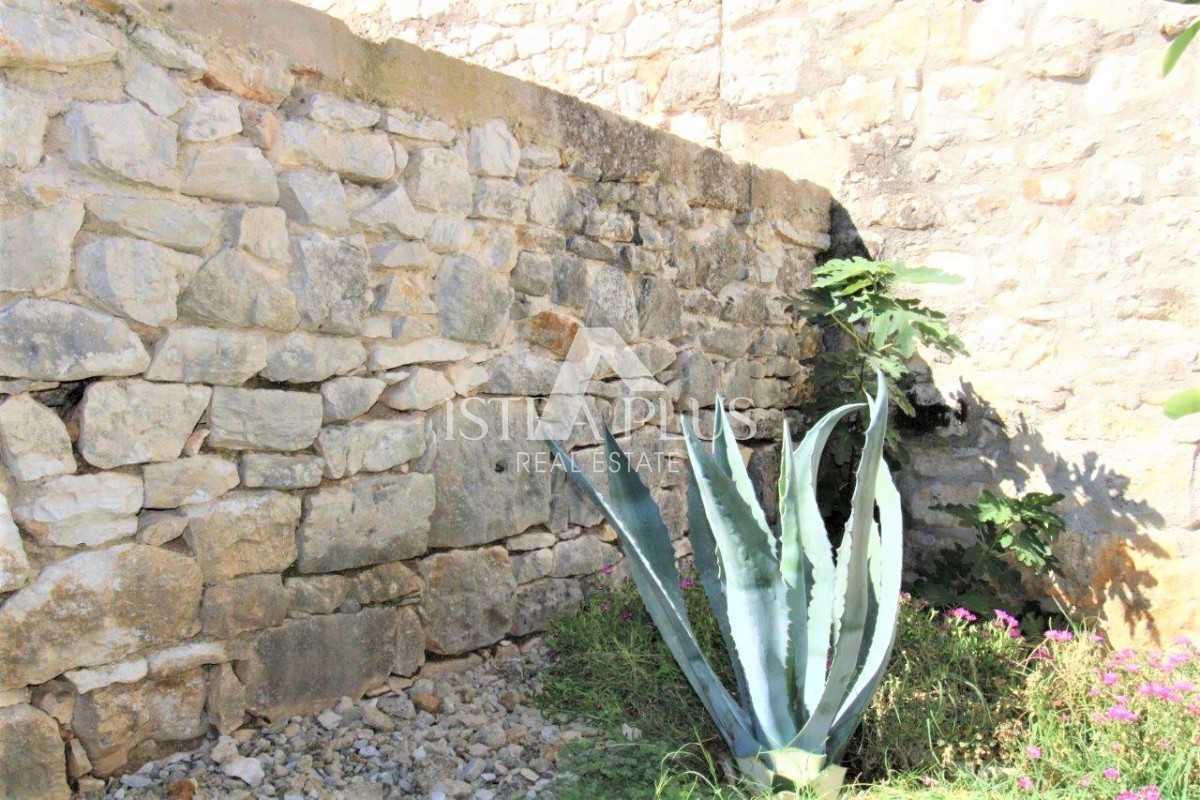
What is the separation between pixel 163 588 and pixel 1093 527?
2.79 meters

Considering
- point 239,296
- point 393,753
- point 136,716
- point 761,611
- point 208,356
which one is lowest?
point 393,753

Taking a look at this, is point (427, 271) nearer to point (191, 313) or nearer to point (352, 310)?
point (352, 310)

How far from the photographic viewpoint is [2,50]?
1.68 meters

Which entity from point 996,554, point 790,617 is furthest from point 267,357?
point 996,554

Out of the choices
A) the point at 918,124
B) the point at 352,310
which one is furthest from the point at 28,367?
the point at 918,124

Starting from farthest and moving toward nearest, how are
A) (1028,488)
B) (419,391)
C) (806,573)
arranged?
(1028,488), (419,391), (806,573)

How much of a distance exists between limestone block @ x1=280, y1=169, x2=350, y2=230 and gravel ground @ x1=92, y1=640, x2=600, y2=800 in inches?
41.0

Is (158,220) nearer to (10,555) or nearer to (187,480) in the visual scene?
(187,480)

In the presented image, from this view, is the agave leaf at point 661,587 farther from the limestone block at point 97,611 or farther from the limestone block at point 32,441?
the limestone block at point 32,441

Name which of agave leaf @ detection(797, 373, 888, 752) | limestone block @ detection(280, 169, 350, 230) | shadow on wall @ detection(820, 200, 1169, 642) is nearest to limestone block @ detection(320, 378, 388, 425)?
limestone block @ detection(280, 169, 350, 230)

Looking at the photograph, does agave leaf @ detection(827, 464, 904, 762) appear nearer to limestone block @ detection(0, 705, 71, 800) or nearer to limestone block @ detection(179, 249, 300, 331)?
limestone block @ detection(179, 249, 300, 331)

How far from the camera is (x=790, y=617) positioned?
6.96 feet

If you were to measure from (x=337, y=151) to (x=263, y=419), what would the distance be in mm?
605

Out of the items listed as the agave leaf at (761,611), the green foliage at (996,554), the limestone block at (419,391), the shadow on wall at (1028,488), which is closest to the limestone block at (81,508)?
the limestone block at (419,391)
